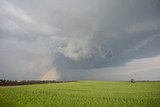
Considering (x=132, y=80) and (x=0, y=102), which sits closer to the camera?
(x=0, y=102)

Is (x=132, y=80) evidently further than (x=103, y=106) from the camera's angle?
Yes

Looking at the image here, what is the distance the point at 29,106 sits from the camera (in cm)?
2867

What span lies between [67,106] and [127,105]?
8008 millimetres

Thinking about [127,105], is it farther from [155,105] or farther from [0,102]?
[0,102]

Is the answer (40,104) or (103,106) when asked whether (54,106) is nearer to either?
(40,104)

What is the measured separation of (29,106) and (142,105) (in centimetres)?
1486

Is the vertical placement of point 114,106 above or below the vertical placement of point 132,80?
below

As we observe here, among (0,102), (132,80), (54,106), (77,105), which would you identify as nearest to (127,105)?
(77,105)

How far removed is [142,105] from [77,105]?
8651 millimetres

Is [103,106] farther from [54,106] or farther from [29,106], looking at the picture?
[29,106]

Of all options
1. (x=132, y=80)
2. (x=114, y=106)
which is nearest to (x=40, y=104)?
(x=114, y=106)

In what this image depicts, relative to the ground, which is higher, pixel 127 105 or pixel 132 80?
pixel 132 80

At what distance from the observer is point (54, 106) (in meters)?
29.1

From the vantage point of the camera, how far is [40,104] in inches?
1190
